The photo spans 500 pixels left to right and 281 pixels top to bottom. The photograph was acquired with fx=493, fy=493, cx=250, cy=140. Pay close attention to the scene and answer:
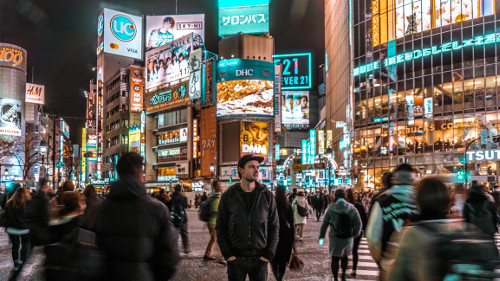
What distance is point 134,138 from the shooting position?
91.7 metres

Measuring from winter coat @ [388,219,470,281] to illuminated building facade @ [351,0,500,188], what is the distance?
40227mm

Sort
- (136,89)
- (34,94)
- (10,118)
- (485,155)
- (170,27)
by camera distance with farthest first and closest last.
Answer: (34,94) → (170,27) → (136,89) → (10,118) → (485,155)

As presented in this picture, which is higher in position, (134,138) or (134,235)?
(134,138)

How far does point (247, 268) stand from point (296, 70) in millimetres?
98800

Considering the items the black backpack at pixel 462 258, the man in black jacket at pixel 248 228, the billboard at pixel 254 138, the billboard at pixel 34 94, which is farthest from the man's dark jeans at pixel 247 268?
the billboard at pixel 34 94

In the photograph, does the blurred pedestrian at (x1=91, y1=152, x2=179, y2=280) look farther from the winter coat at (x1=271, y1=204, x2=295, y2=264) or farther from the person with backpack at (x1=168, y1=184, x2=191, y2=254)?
the person with backpack at (x1=168, y1=184, x2=191, y2=254)

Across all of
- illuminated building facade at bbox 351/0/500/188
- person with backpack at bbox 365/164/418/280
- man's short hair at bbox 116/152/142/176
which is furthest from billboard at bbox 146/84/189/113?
man's short hair at bbox 116/152/142/176

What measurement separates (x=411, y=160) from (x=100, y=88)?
89.6 meters

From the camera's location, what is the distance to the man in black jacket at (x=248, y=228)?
4906mm

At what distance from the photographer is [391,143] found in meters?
53.4

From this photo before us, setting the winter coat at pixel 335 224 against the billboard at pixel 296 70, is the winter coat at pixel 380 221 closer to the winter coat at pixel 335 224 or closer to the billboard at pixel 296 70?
the winter coat at pixel 335 224

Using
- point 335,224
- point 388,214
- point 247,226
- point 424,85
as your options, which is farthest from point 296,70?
point 247,226

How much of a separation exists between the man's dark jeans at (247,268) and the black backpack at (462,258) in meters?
2.52

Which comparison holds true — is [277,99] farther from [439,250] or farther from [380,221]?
[439,250]
